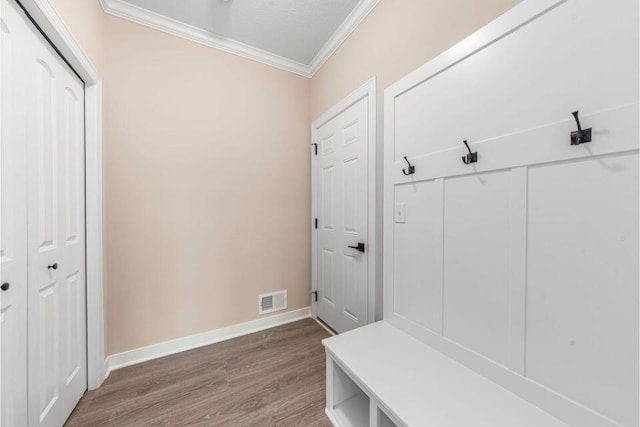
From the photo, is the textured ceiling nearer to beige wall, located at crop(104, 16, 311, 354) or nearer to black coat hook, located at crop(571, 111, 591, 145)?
beige wall, located at crop(104, 16, 311, 354)

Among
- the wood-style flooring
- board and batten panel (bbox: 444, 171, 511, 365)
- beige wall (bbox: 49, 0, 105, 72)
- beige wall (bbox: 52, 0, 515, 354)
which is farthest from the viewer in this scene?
beige wall (bbox: 52, 0, 515, 354)

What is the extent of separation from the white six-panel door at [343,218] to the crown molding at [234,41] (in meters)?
0.64

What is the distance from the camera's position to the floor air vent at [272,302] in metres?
2.36

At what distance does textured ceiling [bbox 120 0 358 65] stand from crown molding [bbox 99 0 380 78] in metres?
0.04

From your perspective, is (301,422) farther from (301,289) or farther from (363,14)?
(363,14)

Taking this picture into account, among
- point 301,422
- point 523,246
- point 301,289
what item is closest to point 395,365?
point 301,422

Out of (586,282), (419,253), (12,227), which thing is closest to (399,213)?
(419,253)

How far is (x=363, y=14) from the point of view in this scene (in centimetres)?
177

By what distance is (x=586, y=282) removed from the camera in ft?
2.53

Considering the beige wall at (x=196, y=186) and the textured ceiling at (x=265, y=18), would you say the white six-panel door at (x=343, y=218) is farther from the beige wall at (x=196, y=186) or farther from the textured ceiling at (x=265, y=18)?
the textured ceiling at (x=265, y=18)

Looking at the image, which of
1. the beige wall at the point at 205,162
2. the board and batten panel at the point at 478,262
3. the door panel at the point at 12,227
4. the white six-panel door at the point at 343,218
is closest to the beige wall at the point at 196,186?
the beige wall at the point at 205,162

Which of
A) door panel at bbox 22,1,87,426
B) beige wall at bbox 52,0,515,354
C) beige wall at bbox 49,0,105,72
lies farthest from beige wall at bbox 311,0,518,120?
door panel at bbox 22,1,87,426

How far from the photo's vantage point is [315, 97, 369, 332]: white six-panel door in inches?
72.9

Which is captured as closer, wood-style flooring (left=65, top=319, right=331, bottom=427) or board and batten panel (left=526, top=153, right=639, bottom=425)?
board and batten panel (left=526, top=153, right=639, bottom=425)
